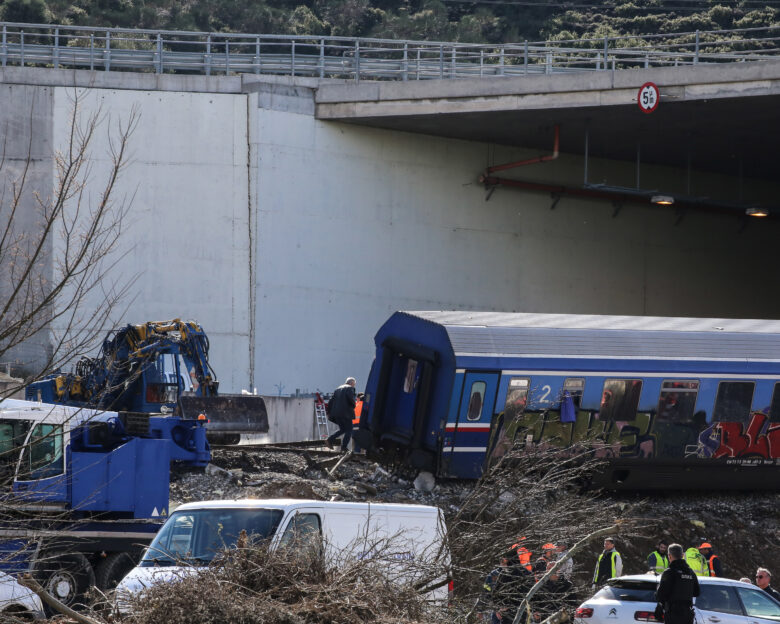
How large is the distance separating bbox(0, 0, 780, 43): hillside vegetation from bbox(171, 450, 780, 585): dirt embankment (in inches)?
2048

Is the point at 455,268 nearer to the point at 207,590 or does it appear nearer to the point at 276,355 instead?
the point at 276,355

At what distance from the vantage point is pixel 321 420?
1097 inches

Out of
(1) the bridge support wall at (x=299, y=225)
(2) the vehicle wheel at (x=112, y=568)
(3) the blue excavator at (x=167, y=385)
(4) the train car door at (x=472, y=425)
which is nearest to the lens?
(2) the vehicle wheel at (x=112, y=568)

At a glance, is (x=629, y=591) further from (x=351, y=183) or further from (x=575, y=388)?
(x=351, y=183)

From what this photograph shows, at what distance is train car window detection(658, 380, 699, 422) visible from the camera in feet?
70.5

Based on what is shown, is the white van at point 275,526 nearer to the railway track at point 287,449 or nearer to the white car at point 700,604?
the white car at point 700,604

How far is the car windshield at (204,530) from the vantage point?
1054 centimetres

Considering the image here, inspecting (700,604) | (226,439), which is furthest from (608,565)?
(226,439)

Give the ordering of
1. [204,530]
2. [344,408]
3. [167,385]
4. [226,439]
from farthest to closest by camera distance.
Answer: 1. [226,439]
2. [344,408]
3. [167,385]
4. [204,530]

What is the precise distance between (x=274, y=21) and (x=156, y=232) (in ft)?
151

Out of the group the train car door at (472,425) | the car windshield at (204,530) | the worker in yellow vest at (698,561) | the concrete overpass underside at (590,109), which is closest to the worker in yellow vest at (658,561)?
the worker in yellow vest at (698,561)

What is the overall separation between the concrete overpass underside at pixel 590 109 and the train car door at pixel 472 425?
11633 millimetres

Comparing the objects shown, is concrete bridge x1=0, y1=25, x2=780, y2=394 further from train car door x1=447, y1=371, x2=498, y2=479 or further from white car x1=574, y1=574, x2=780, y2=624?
white car x1=574, y1=574, x2=780, y2=624

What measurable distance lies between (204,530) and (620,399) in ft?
39.3
